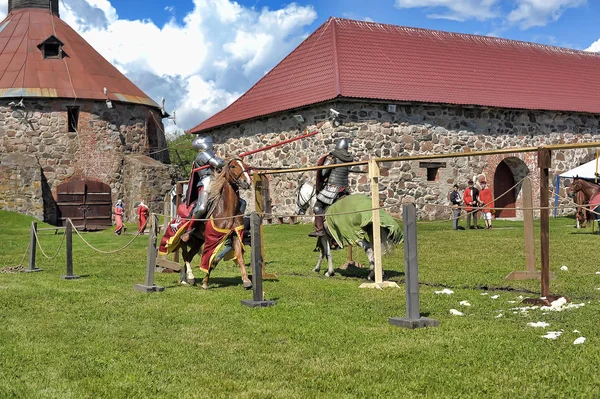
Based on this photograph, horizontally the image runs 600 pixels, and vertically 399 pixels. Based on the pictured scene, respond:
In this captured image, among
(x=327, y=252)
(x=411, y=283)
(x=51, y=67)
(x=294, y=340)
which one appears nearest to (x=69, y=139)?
(x=51, y=67)

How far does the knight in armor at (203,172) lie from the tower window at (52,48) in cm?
2268

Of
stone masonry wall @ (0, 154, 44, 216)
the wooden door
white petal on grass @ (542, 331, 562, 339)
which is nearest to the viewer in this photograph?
white petal on grass @ (542, 331, 562, 339)

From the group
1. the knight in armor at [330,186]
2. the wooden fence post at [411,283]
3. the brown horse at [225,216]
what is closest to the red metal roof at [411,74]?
the knight in armor at [330,186]

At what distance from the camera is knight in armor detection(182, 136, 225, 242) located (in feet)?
34.5

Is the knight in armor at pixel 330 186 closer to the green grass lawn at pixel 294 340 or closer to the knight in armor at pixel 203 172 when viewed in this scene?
the green grass lawn at pixel 294 340

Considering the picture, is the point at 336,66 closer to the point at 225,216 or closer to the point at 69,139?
the point at 69,139

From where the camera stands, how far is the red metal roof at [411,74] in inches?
921

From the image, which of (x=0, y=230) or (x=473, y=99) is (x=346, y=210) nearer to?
(x=473, y=99)

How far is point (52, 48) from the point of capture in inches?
1249

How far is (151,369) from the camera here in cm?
558

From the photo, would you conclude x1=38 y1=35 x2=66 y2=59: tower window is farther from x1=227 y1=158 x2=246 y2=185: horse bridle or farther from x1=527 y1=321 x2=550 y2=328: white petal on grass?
x1=527 y1=321 x2=550 y2=328: white petal on grass

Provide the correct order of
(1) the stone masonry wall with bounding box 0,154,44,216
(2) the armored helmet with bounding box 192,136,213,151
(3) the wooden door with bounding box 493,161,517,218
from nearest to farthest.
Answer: (2) the armored helmet with bounding box 192,136,213,151
(3) the wooden door with bounding box 493,161,517,218
(1) the stone masonry wall with bounding box 0,154,44,216

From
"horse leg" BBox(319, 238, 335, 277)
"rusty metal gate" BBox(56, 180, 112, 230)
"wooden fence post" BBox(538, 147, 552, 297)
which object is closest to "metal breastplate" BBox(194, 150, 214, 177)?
"horse leg" BBox(319, 238, 335, 277)

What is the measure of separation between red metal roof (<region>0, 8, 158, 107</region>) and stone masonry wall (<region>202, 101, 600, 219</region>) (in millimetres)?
7163
